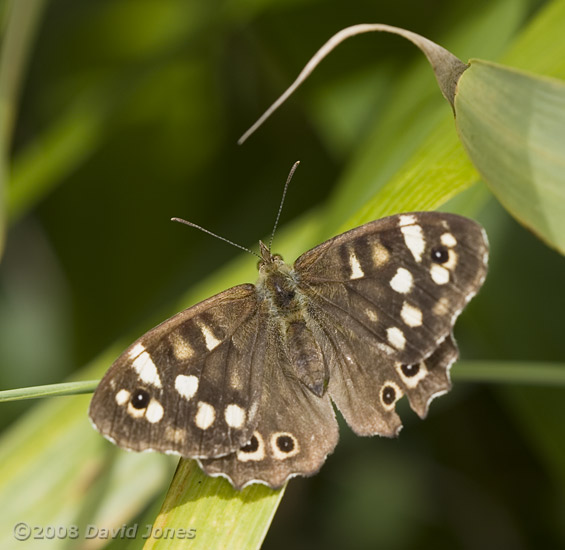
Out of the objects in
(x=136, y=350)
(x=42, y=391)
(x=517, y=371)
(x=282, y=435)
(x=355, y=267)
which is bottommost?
(x=517, y=371)

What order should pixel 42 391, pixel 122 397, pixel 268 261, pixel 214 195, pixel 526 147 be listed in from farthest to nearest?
pixel 214 195 → pixel 268 261 → pixel 122 397 → pixel 42 391 → pixel 526 147

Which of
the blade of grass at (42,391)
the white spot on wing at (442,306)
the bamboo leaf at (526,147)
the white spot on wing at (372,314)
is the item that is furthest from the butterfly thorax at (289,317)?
the bamboo leaf at (526,147)

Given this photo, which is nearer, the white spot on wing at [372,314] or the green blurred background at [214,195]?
the white spot on wing at [372,314]

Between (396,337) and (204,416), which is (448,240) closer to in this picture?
(396,337)

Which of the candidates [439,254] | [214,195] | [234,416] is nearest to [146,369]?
[234,416]

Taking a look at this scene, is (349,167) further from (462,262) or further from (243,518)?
(243,518)

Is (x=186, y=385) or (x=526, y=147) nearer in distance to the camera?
(x=526, y=147)

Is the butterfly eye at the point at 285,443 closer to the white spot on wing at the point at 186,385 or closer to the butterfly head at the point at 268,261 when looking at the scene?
the white spot on wing at the point at 186,385

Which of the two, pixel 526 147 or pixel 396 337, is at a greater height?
pixel 526 147
